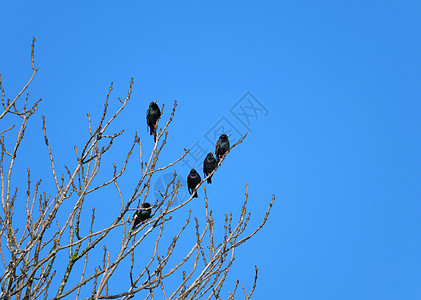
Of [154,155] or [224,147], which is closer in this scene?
[154,155]

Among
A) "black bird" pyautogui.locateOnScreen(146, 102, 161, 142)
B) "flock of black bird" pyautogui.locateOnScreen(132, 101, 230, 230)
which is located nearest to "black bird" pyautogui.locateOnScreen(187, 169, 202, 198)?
"flock of black bird" pyautogui.locateOnScreen(132, 101, 230, 230)

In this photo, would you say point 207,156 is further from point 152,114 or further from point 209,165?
point 152,114

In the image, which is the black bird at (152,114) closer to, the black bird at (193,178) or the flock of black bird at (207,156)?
the flock of black bird at (207,156)

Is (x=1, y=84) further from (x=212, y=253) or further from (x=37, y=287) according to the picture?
(x=212, y=253)

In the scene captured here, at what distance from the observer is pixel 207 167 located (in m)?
11.1

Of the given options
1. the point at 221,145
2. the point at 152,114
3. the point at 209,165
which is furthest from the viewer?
the point at 209,165

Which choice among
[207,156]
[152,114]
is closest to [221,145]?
[207,156]

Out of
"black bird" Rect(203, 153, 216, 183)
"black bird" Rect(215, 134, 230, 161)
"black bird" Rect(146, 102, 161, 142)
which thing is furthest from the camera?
"black bird" Rect(203, 153, 216, 183)

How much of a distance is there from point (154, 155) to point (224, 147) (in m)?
6.27

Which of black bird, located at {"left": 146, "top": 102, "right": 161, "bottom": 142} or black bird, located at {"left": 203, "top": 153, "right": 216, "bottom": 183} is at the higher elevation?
black bird, located at {"left": 146, "top": 102, "right": 161, "bottom": 142}

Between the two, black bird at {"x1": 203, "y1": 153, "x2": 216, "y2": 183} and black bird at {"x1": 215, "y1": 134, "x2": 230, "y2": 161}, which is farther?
black bird at {"x1": 203, "y1": 153, "x2": 216, "y2": 183}

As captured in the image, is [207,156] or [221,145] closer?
[221,145]

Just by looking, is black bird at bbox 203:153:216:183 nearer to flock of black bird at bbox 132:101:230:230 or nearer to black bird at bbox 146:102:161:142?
flock of black bird at bbox 132:101:230:230

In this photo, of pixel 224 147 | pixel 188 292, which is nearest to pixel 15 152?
pixel 188 292
